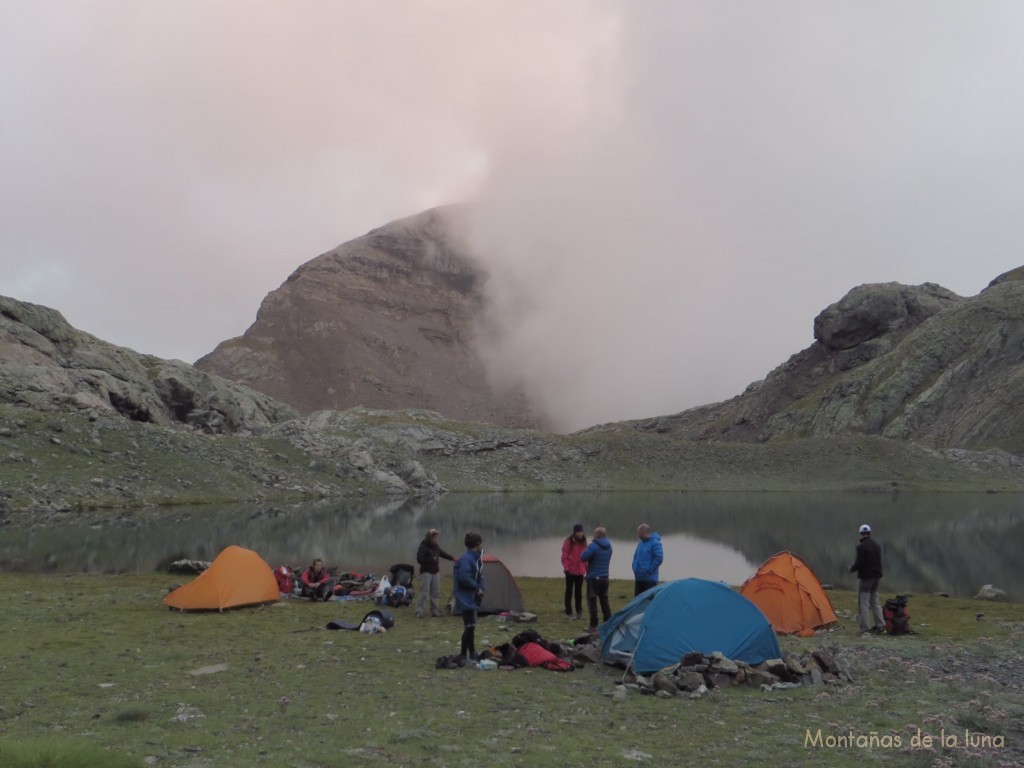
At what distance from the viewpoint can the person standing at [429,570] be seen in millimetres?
18688

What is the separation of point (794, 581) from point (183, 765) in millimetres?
15657

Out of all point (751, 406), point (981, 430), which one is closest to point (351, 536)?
point (981, 430)

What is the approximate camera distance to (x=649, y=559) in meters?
17.2

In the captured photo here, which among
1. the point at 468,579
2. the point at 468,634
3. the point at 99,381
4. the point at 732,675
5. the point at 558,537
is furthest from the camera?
the point at 99,381

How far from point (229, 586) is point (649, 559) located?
1068cm

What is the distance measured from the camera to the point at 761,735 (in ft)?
30.9

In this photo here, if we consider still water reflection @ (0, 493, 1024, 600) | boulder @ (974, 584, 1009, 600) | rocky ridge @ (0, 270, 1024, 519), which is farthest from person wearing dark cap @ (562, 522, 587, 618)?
rocky ridge @ (0, 270, 1024, 519)

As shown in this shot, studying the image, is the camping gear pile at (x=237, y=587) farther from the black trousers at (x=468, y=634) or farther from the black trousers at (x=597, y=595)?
the black trousers at (x=468, y=634)

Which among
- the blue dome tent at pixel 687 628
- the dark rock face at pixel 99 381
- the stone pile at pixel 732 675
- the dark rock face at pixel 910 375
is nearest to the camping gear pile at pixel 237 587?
the blue dome tent at pixel 687 628

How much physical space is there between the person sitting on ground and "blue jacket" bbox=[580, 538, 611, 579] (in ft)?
27.1

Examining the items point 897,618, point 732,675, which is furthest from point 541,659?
point 897,618

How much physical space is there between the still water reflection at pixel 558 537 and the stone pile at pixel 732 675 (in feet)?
53.0

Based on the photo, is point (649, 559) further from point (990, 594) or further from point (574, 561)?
point (990, 594)

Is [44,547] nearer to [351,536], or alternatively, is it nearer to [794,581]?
[351,536]
